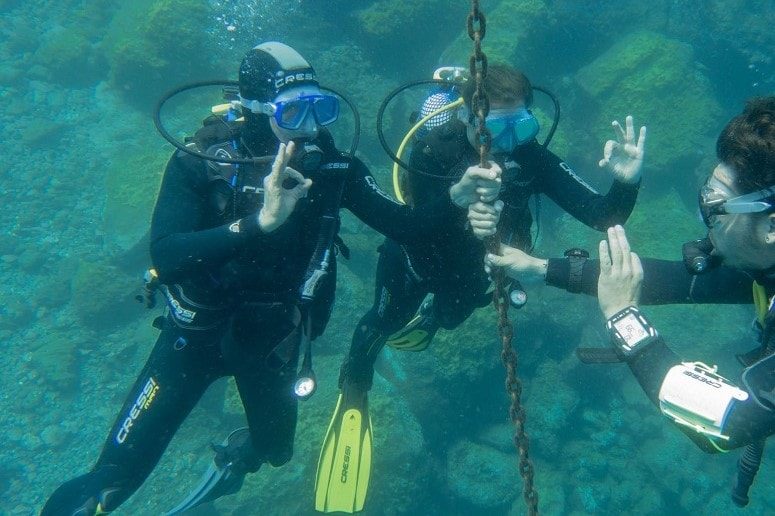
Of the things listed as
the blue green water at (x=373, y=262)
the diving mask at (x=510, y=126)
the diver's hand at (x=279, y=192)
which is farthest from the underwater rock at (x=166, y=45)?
the diver's hand at (x=279, y=192)

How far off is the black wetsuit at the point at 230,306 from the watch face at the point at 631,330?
145 centimetres

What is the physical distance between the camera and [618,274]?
7.13 feet

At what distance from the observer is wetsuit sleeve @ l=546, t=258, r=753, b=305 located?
275 cm

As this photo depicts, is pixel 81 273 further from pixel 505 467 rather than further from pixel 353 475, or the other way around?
pixel 505 467

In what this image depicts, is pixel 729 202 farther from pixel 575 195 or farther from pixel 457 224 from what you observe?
pixel 457 224

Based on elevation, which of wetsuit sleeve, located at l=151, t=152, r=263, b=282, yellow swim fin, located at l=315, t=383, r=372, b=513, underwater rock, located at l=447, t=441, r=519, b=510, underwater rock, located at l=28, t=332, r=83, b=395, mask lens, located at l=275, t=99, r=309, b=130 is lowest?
underwater rock, located at l=28, t=332, r=83, b=395

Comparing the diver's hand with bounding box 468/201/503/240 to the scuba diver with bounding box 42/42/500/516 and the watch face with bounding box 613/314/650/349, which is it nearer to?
the scuba diver with bounding box 42/42/500/516

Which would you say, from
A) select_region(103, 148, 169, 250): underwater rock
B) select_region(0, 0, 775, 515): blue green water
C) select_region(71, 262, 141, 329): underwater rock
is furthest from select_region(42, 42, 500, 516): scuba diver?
select_region(103, 148, 169, 250): underwater rock

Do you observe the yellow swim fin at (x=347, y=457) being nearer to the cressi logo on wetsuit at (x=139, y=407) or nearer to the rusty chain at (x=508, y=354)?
the cressi logo on wetsuit at (x=139, y=407)

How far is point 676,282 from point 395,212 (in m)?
1.92

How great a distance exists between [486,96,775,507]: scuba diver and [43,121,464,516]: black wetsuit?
142cm

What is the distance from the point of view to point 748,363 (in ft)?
7.22

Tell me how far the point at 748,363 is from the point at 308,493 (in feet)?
20.3

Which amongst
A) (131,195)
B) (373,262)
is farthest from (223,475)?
(131,195)
